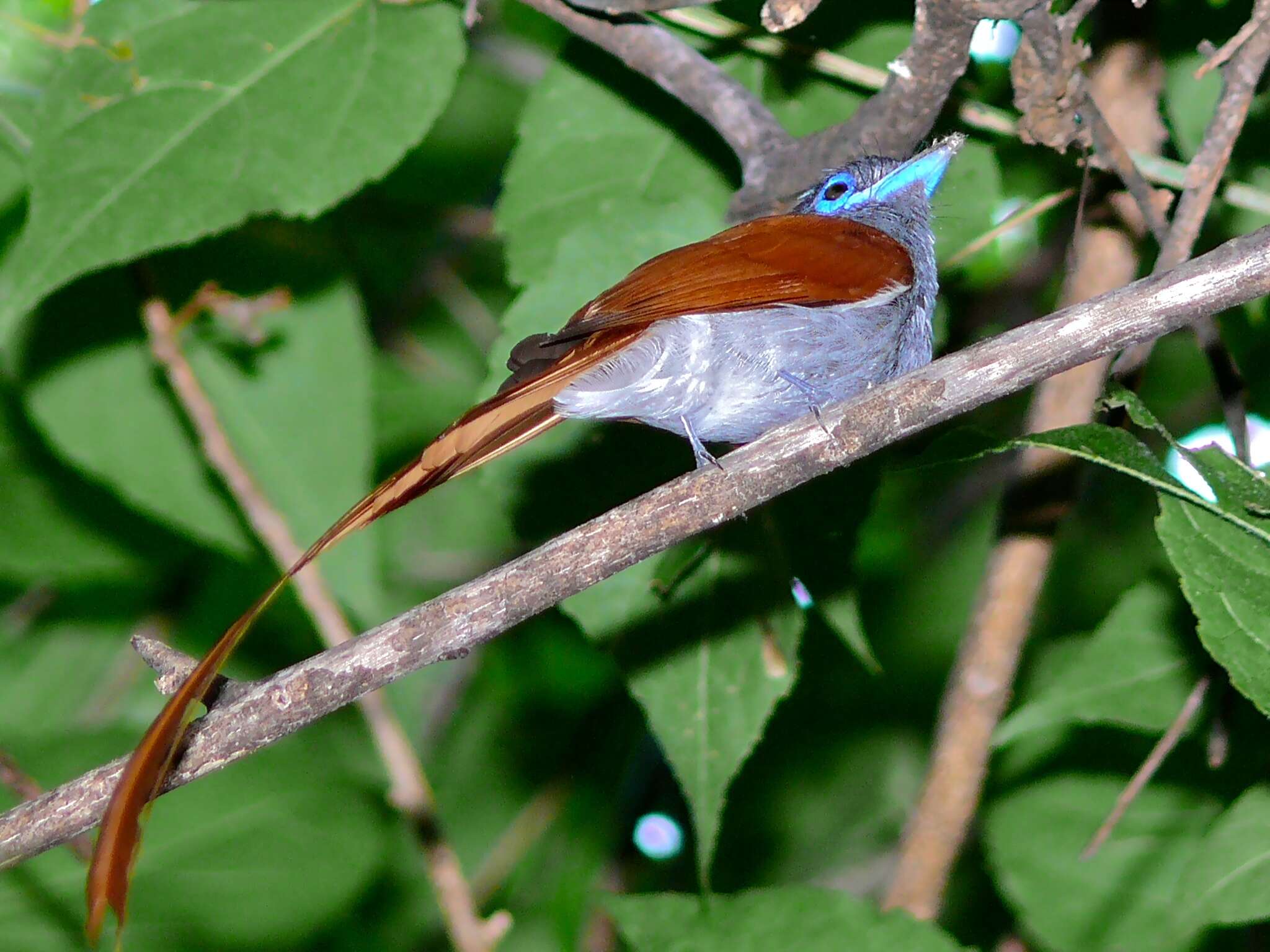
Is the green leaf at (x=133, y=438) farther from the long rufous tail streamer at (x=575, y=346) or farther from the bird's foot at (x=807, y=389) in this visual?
the bird's foot at (x=807, y=389)

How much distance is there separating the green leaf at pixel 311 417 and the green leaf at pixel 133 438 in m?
0.13

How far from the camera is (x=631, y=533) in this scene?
66.7 inches

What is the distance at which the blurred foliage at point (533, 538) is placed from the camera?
2340mm

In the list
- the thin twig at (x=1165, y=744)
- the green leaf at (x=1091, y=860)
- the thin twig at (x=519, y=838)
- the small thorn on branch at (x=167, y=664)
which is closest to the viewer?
the small thorn on branch at (x=167, y=664)


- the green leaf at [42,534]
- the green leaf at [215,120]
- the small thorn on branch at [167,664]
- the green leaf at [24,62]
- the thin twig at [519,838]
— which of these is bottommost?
the thin twig at [519,838]

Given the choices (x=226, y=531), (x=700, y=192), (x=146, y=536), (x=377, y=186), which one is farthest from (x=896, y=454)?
(x=146, y=536)

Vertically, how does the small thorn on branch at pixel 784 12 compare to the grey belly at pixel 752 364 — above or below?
above

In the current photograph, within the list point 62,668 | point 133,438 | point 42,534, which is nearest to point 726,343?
point 133,438

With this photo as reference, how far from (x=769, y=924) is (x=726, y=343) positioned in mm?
1086

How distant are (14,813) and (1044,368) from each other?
143 cm

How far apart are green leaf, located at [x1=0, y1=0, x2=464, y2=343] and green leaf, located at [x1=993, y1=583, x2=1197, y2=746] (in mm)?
1641

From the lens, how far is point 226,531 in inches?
122

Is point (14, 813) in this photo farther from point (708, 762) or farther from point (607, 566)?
point (708, 762)

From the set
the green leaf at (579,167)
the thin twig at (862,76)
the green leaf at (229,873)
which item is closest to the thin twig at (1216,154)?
the thin twig at (862,76)
